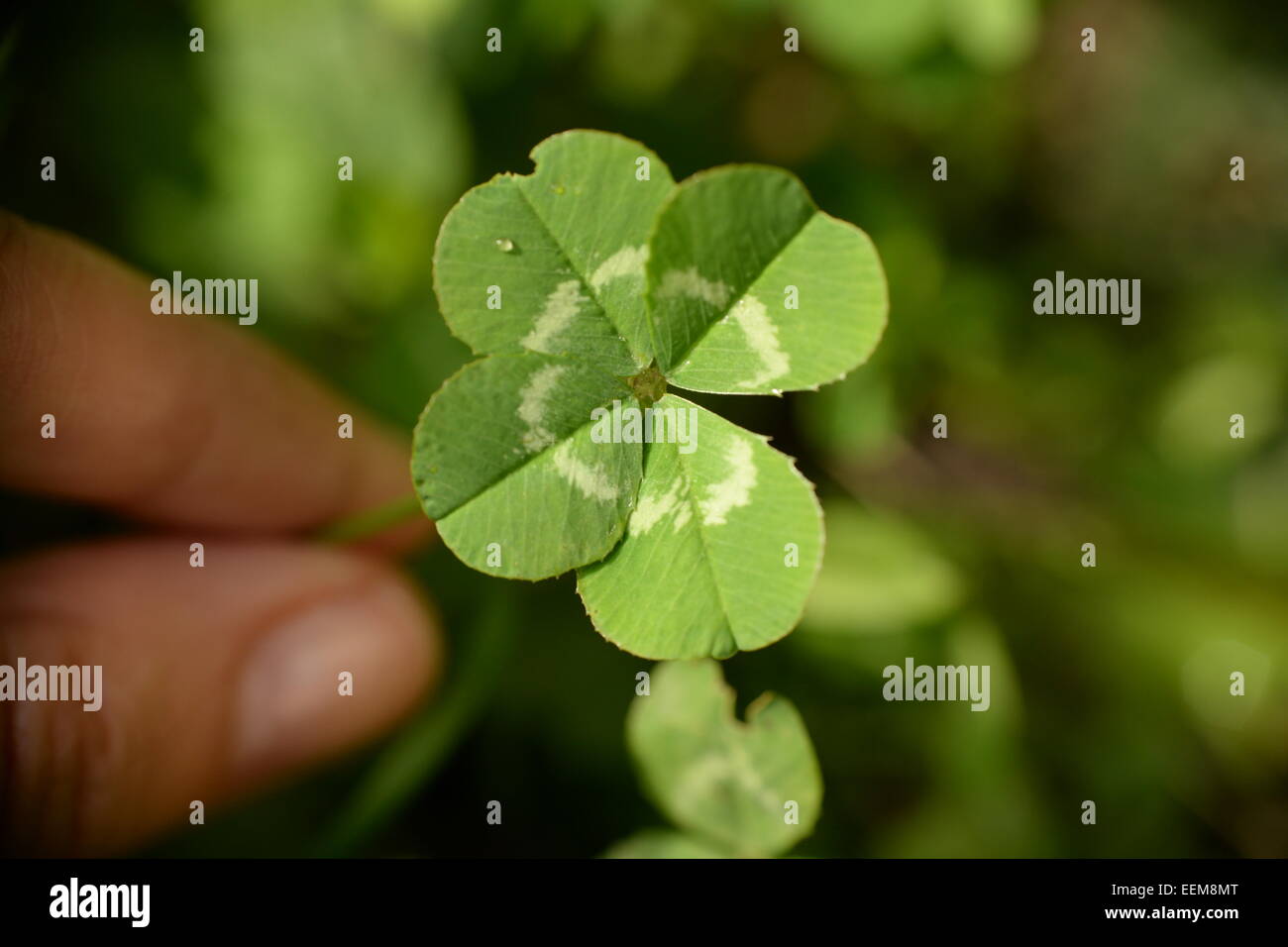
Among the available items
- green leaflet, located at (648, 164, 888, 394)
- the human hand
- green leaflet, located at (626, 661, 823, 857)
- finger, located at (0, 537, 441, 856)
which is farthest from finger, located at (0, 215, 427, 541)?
green leaflet, located at (648, 164, 888, 394)

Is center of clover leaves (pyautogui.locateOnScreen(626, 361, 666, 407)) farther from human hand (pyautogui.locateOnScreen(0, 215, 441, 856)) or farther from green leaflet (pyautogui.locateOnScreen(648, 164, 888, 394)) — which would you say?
human hand (pyautogui.locateOnScreen(0, 215, 441, 856))

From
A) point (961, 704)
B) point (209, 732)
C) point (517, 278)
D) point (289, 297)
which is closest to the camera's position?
point (517, 278)

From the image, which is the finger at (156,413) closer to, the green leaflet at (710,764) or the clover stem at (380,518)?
the clover stem at (380,518)

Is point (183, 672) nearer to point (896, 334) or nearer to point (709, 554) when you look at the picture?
point (709, 554)

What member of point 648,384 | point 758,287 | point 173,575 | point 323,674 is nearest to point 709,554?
point 648,384
